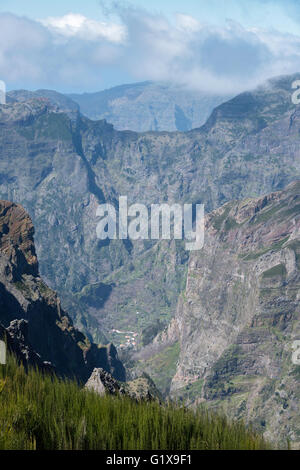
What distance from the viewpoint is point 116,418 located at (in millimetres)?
11477

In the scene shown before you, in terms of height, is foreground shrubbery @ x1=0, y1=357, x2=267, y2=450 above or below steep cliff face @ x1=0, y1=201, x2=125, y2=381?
below

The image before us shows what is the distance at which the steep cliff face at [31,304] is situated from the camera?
385 ft

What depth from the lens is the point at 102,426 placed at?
11094 mm

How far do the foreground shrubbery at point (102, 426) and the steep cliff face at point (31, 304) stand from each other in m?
93.2

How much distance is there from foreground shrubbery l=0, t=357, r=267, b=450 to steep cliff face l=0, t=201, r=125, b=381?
9323cm

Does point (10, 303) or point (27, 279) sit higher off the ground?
point (27, 279)

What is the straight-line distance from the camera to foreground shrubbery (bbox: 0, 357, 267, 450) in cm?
1070

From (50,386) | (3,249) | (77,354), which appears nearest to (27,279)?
(3,249)

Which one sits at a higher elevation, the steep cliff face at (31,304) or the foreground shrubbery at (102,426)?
the steep cliff face at (31,304)

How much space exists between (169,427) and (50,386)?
11.9 ft

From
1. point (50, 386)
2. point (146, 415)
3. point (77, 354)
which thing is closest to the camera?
point (146, 415)

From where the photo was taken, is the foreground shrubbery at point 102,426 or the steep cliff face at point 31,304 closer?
the foreground shrubbery at point 102,426
